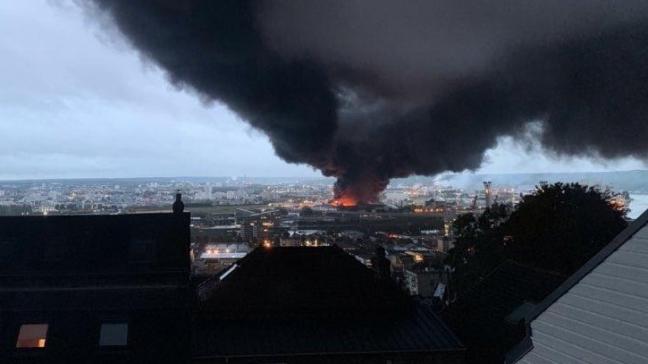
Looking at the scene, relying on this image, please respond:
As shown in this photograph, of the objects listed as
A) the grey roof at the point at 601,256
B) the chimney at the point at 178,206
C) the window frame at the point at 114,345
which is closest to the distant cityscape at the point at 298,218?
the chimney at the point at 178,206

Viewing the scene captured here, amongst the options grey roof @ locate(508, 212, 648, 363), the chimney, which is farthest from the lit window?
grey roof @ locate(508, 212, 648, 363)

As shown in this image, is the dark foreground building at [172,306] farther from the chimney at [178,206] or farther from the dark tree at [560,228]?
the dark tree at [560,228]

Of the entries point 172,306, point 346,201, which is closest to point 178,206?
point 172,306

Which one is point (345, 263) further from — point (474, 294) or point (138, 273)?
point (138, 273)

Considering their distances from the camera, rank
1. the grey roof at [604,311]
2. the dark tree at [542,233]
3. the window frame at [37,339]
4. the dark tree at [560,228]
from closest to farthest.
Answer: the grey roof at [604,311]
the window frame at [37,339]
the dark tree at [560,228]
the dark tree at [542,233]

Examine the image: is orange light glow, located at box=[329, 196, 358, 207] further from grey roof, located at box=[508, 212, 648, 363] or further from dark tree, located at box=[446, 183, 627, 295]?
grey roof, located at box=[508, 212, 648, 363]

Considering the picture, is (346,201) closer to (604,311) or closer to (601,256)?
(601,256)

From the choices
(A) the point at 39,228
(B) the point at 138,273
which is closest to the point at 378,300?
(B) the point at 138,273
